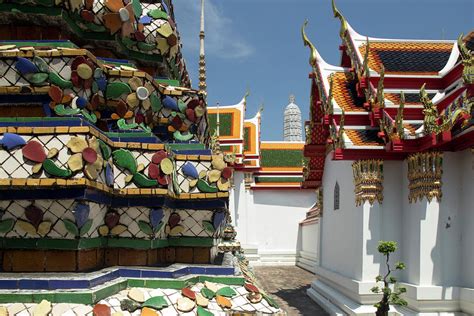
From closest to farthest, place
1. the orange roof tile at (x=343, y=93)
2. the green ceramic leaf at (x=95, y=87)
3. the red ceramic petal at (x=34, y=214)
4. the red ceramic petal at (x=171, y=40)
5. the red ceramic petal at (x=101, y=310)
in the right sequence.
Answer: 1. the red ceramic petal at (x=101, y=310)
2. the red ceramic petal at (x=34, y=214)
3. the green ceramic leaf at (x=95, y=87)
4. the red ceramic petal at (x=171, y=40)
5. the orange roof tile at (x=343, y=93)

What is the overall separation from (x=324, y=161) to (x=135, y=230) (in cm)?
986

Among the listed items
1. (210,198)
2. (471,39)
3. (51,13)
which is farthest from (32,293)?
(471,39)

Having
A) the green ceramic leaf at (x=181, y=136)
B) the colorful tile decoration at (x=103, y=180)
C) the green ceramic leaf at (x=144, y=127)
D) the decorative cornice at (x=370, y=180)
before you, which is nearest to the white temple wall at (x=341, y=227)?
the decorative cornice at (x=370, y=180)

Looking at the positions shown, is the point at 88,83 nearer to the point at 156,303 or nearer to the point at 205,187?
the point at 205,187

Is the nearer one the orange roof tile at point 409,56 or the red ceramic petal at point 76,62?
the red ceramic petal at point 76,62

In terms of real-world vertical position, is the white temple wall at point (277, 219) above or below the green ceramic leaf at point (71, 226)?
below

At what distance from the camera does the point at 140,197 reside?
459cm

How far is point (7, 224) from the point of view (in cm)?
411

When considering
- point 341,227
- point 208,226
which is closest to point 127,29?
point 208,226

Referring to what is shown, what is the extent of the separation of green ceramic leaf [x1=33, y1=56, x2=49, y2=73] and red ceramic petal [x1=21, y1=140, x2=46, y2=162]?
0.95m

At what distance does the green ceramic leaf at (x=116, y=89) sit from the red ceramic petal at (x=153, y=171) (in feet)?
3.38

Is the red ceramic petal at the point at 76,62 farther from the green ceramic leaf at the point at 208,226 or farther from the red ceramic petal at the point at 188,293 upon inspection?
the red ceramic petal at the point at 188,293

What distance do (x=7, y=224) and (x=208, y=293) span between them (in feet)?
6.49

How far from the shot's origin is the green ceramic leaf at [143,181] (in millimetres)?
4590
